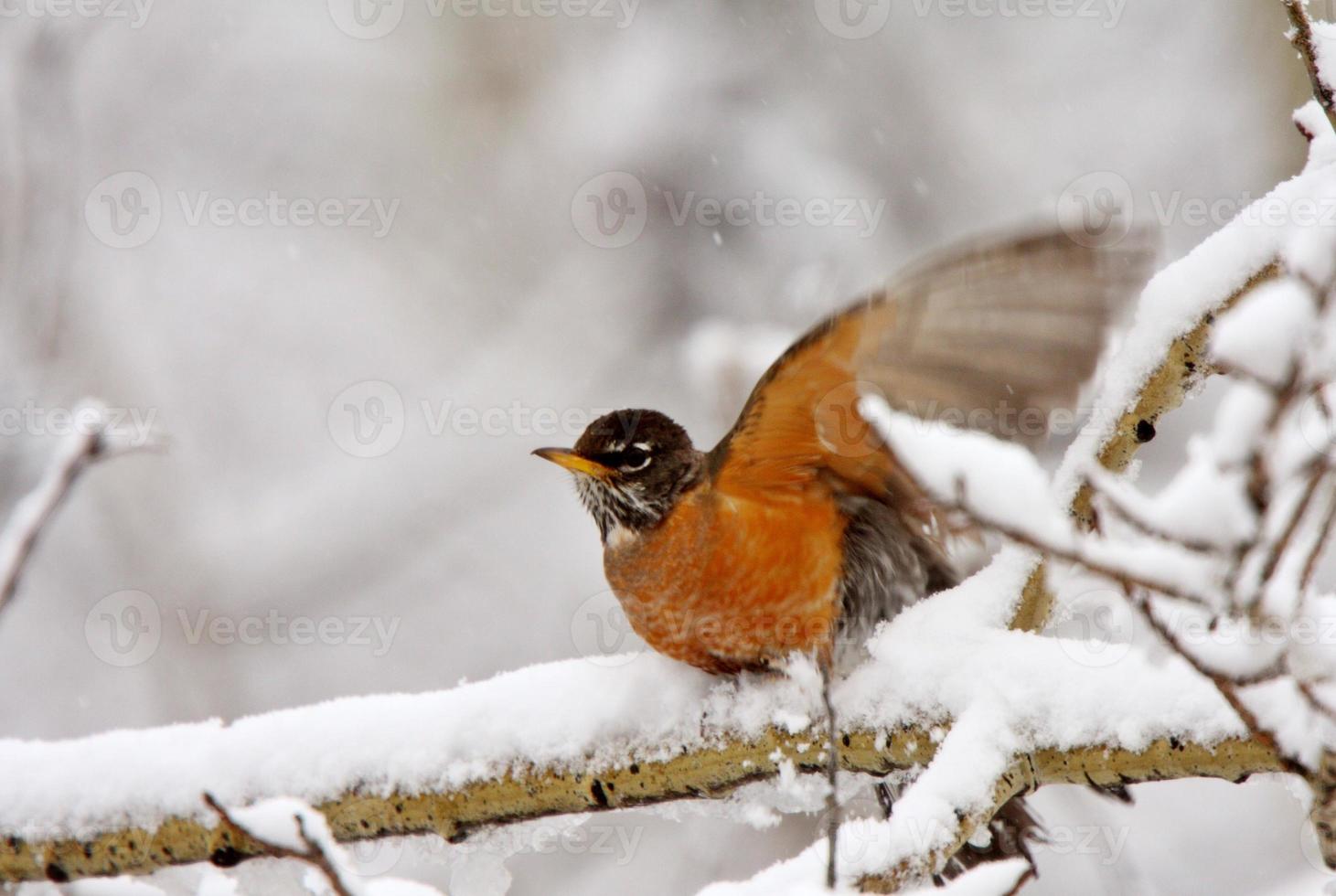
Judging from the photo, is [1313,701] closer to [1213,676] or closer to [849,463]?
[1213,676]

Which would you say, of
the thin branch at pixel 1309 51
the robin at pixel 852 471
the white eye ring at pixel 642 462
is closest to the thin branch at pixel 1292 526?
the thin branch at pixel 1309 51

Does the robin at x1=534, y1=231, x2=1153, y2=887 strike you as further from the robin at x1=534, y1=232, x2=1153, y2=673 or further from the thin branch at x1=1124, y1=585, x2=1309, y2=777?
the thin branch at x1=1124, y1=585, x2=1309, y2=777

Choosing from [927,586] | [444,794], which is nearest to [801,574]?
[927,586]

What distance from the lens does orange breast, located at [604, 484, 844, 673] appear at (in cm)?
313

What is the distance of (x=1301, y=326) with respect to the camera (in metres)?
1.04

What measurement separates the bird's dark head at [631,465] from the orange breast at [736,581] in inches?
7.0

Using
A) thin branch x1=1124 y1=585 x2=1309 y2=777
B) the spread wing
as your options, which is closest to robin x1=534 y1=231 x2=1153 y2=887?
the spread wing

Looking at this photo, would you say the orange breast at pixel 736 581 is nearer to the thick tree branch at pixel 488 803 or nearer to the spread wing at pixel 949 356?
the spread wing at pixel 949 356

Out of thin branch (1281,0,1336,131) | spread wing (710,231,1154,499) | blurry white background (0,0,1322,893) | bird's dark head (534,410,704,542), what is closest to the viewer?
thin branch (1281,0,1336,131)

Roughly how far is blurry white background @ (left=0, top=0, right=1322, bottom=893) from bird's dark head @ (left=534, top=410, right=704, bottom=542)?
3.55 metres

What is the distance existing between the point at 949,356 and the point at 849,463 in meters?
0.47

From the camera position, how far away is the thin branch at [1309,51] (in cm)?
198

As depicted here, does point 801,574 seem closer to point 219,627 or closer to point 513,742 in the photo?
point 513,742

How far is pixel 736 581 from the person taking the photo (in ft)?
10.6
